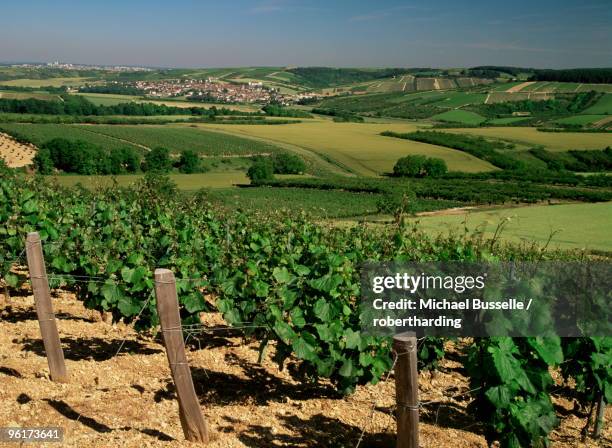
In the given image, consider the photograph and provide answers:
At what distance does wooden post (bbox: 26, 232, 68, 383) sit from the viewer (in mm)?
5770

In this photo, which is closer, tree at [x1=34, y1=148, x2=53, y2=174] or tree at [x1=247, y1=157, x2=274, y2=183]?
tree at [x1=34, y1=148, x2=53, y2=174]

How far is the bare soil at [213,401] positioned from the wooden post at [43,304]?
0.20 meters

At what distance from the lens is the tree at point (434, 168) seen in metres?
63.5

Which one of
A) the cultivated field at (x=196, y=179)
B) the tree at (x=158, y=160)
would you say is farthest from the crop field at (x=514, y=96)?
the tree at (x=158, y=160)

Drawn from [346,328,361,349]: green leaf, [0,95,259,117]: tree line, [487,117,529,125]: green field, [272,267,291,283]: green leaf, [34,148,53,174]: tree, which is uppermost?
[0,95,259,117]: tree line

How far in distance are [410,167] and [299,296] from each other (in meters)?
59.3

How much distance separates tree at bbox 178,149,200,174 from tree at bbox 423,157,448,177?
80.8 feet

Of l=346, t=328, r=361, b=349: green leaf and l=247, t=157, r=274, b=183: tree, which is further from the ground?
l=346, t=328, r=361, b=349: green leaf

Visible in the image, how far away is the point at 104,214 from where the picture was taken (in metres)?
8.70

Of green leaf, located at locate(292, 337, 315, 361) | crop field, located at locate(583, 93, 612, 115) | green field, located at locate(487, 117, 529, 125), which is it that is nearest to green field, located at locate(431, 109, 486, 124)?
green field, located at locate(487, 117, 529, 125)

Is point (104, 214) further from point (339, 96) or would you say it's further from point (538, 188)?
point (339, 96)

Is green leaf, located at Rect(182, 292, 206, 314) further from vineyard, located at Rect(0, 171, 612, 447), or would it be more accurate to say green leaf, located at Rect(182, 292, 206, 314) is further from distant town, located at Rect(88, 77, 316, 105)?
distant town, located at Rect(88, 77, 316, 105)

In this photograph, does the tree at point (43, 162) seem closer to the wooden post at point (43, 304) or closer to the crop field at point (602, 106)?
the wooden post at point (43, 304)

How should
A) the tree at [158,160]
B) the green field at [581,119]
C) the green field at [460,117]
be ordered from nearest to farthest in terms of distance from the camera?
the tree at [158,160] < the green field at [581,119] < the green field at [460,117]
